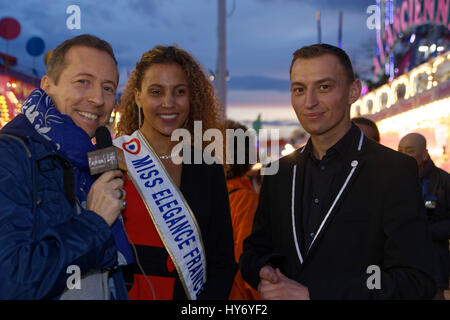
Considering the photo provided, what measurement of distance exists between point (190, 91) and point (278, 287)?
4.46 feet

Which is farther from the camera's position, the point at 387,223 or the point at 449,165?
the point at 449,165

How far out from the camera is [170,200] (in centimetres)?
231

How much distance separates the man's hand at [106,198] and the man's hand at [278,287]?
69 cm

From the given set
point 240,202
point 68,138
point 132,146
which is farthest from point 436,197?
point 68,138

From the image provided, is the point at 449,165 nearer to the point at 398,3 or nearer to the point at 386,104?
the point at 386,104

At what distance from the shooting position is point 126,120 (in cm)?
277

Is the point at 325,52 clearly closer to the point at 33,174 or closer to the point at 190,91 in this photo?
the point at 190,91

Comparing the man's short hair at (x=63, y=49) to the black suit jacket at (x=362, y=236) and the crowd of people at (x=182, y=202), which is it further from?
the black suit jacket at (x=362, y=236)

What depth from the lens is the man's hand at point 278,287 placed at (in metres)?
1.69

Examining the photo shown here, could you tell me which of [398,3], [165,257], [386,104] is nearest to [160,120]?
[165,257]
